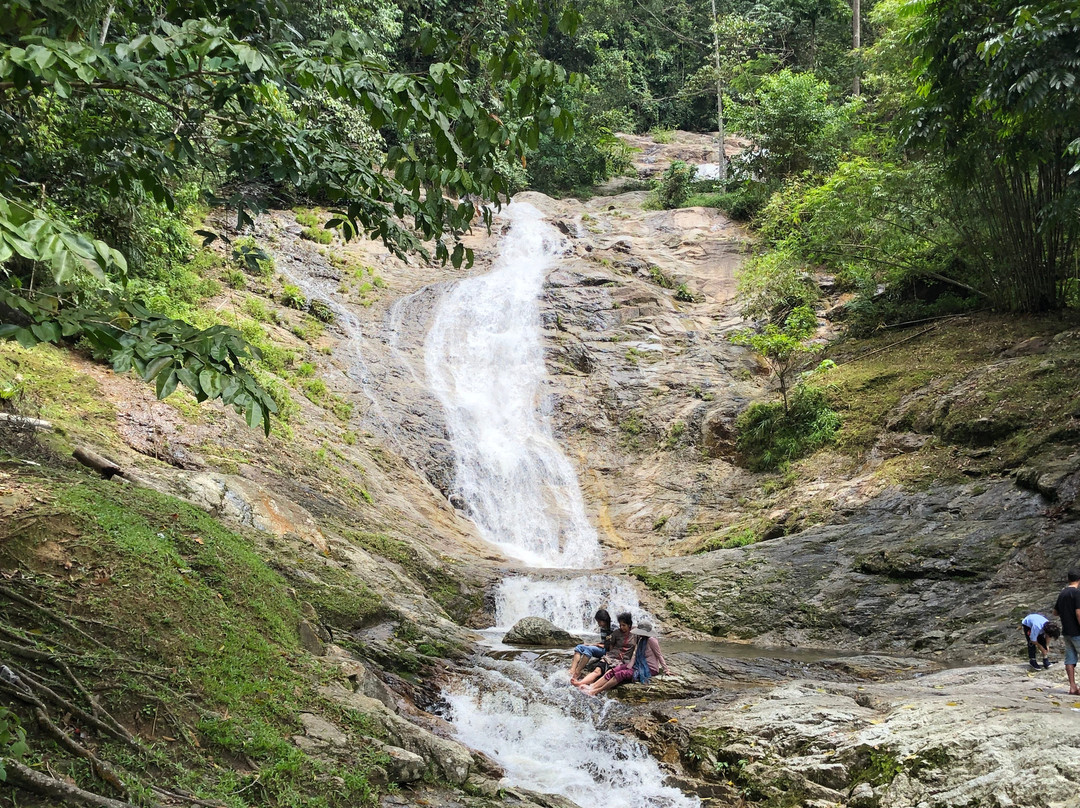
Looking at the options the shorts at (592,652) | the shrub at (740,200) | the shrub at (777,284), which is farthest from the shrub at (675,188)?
the shorts at (592,652)

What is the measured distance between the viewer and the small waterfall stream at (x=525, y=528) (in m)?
6.98

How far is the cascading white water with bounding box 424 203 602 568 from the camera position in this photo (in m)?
16.8

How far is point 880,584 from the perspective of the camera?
1077cm

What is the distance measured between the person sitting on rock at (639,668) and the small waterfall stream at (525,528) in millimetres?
324

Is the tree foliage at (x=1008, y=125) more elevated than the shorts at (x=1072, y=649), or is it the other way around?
the tree foliage at (x=1008, y=125)

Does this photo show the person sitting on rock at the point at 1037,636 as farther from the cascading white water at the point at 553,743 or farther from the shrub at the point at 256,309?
the shrub at the point at 256,309

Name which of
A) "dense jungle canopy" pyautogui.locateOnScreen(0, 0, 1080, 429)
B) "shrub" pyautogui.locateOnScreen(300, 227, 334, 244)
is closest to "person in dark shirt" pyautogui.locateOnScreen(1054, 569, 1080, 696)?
"dense jungle canopy" pyautogui.locateOnScreen(0, 0, 1080, 429)

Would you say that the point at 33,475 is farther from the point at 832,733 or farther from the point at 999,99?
the point at 999,99

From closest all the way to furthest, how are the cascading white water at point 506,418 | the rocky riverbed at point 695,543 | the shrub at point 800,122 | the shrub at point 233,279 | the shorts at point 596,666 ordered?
the rocky riverbed at point 695,543 → the shorts at point 596,666 → the cascading white water at point 506,418 → the shrub at point 233,279 → the shrub at point 800,122

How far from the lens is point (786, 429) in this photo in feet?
52.9

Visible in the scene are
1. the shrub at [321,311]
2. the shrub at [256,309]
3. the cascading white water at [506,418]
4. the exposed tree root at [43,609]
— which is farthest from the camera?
the shrub at [321,311]

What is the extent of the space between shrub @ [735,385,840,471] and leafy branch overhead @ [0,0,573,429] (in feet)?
43.2

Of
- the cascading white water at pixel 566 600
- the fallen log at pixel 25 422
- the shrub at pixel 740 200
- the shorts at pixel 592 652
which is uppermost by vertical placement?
the shrub at pixel 740 200

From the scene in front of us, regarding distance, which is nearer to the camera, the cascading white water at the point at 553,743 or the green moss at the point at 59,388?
the cascading white water at the point at 553,743
